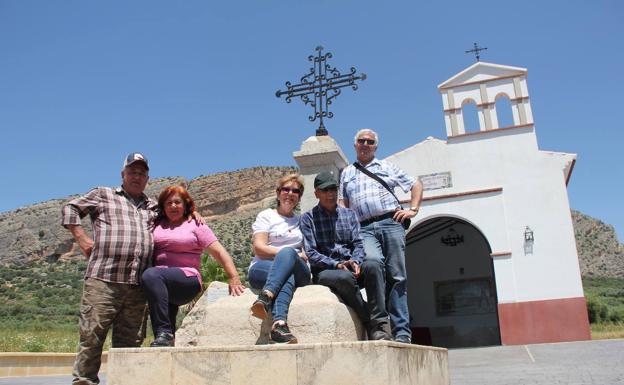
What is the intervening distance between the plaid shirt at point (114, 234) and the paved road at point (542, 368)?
3789mm

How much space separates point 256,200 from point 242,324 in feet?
258

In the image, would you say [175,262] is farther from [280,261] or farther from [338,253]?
[338,253]

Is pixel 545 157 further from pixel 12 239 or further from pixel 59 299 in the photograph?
pixel 12 239

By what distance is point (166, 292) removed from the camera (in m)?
3.51

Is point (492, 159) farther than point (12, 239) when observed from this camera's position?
No

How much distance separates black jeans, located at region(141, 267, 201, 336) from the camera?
3469 millimetres

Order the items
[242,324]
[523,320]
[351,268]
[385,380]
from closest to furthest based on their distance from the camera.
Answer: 1. [385,380]
2. [242,324]
3. [351,268]
4. [523,320]

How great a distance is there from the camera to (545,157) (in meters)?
12.9

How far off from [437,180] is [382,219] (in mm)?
9657

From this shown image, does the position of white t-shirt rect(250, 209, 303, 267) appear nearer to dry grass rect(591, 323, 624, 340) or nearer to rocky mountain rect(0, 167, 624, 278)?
dry grass rect(591, 323, 624, 340)

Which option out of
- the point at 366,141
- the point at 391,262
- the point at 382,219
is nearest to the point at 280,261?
the point at 391,262

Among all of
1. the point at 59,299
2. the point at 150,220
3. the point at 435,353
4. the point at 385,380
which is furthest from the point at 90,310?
the point at 59,299

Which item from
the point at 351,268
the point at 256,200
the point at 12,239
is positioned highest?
the point at 256,200

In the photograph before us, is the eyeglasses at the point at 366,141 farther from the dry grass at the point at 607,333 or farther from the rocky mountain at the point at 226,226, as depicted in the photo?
the rocky mountain at the point at 226,226
